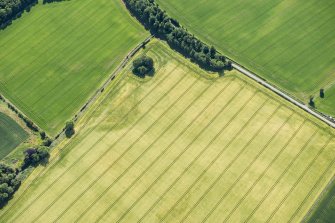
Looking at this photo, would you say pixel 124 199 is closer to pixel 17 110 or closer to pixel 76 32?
pixel 17 110

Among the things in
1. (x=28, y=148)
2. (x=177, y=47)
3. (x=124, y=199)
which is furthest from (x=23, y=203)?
(x=177, y=47)

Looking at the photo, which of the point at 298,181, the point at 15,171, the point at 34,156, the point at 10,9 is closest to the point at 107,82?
the point at 34,156

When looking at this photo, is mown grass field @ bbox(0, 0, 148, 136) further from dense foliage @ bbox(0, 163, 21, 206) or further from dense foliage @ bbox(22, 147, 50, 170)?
dense foliage @ bbox(0, 163, 21, 206)

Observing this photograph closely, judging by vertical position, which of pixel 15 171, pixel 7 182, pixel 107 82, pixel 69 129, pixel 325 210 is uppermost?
pixel 325 210

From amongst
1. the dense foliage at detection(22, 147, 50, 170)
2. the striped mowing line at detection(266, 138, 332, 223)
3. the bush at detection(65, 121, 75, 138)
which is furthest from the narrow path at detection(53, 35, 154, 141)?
the striped mowing line at detection(266, 138, 332, 223)

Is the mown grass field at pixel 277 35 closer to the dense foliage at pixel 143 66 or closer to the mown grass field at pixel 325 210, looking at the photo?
the dense foliage at pixel 143 66

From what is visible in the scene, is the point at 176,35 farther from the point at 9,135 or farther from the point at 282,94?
the point at 9,135

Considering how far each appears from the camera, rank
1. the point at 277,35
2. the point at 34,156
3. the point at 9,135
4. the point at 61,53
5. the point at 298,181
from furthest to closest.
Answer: the point at 61,53, the point at 277,35, the point at 9,135, the point at 34,156, the point at 298,181
